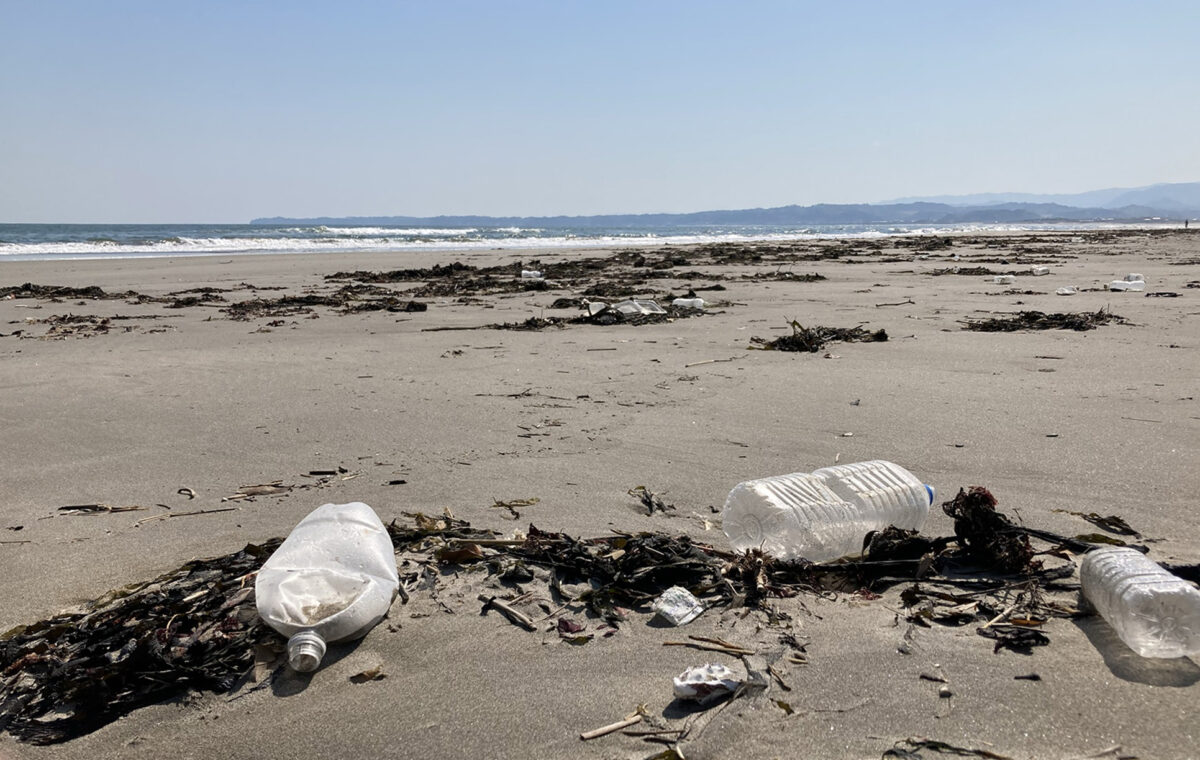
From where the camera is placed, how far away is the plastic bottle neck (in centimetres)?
176

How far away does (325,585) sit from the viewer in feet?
6.55

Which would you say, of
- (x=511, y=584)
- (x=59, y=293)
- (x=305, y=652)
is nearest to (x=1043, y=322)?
(x=511, y=584)

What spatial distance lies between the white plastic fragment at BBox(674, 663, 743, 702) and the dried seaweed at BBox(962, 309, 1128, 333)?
584 cm

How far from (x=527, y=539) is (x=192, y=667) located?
97 cm

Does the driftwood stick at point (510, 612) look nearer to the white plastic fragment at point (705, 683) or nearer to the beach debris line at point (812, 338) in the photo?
the white plastic fragment at point (705, 683)

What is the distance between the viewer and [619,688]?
1715mm

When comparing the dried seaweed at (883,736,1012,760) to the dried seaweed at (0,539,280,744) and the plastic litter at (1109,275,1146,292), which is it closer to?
the dried seaweed at (0,539,280,744)

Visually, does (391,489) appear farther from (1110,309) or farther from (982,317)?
(1110,309)

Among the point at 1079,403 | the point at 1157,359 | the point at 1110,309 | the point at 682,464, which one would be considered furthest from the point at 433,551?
the point at 1110,309

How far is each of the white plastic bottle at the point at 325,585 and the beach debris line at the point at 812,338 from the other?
4255mm

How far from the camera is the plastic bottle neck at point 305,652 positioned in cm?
176

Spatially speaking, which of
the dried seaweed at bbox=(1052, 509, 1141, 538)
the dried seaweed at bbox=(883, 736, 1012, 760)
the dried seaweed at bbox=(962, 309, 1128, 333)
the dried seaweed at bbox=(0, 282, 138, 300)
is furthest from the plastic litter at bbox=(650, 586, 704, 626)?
the dried seaweed at bbox=(0, 282, 138, 300)

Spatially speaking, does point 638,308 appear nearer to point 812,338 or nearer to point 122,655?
point 812,338

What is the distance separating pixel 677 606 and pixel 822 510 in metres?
0.80
